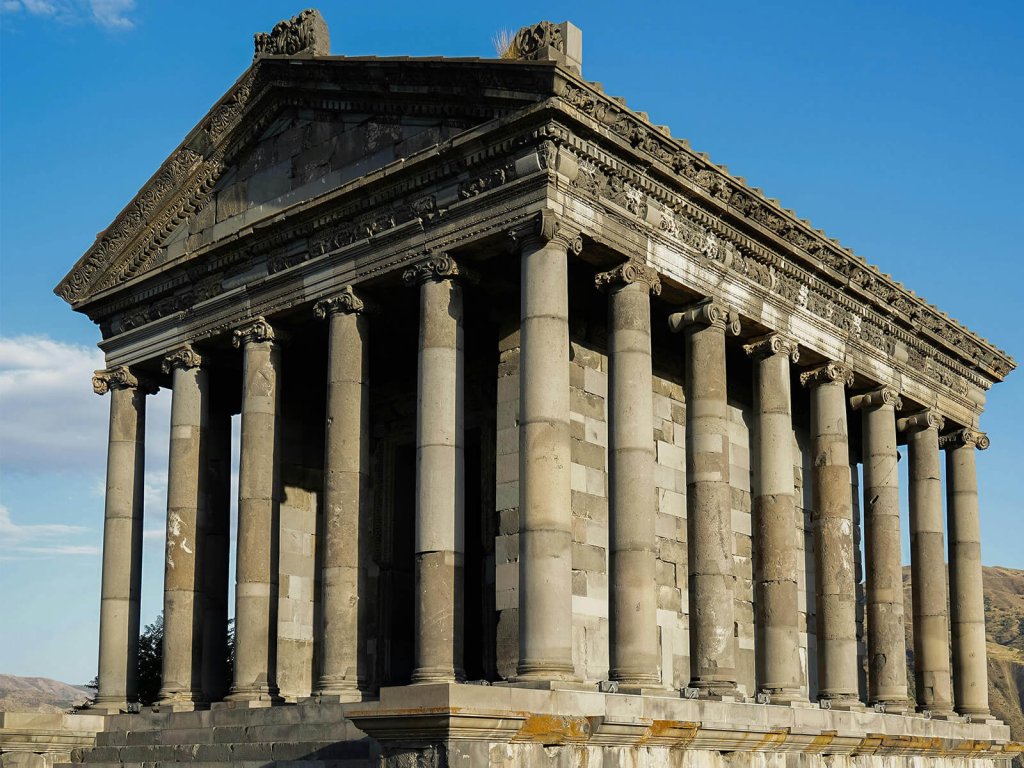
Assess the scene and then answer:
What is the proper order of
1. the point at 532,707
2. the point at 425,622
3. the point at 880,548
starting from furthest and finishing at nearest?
the point at 880,548 → the point at 425,622 → the point at 532,707

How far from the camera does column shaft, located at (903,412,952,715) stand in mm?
26859

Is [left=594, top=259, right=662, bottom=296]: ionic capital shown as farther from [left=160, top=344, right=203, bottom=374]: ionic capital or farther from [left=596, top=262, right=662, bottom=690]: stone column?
[left=160, top=344, right=203, bottom=374]: ionic capital

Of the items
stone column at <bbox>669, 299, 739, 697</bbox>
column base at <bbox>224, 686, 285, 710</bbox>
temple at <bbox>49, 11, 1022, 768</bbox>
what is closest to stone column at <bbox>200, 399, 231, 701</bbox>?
temple at <bbox>49, 11, 1022, 768</bbox>

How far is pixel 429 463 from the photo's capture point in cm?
1878

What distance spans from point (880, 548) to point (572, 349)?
8.08m

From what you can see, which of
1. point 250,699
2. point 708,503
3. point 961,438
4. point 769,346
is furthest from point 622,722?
point 961,438

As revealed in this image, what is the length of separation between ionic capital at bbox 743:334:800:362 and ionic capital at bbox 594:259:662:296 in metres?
3.75

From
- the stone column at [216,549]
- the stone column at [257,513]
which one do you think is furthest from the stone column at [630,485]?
the stone column at [216,549]

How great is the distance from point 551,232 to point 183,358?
8.78 metres

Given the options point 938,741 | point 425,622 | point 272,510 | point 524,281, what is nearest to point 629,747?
point 425,622

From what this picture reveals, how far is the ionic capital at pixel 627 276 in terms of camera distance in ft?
64.0

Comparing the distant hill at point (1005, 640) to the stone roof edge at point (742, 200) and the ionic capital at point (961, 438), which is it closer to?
the ionic capital at point (961, 438)

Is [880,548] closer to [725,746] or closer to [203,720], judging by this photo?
[725,746]

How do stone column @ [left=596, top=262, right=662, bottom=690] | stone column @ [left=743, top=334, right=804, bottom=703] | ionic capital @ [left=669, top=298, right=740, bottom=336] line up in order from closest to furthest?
stone column @ [left=596, top=262, right=662, bottom=690], ionic capital @ [left=669, top=298, right=740, bottom=336], stone column @ [left=743, top=334, right=804, bottom=703]
